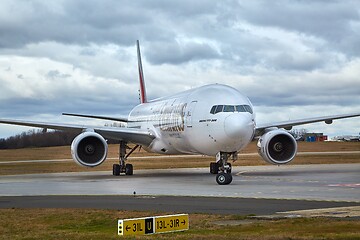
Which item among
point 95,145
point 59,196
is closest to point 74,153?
point 95,145

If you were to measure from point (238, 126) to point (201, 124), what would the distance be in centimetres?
280

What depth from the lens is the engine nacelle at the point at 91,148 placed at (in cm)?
3512

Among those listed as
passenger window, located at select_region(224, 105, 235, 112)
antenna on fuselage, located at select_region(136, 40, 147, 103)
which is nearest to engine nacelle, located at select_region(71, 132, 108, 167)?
passenger window, located at select_region(224, 105, 235, 112)

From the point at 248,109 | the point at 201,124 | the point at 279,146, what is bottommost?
the point at 279,146

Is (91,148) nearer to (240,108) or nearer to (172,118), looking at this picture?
(172,118)

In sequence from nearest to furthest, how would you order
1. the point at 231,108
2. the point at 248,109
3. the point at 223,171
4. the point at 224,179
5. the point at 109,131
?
the point at 224,179 < the point at 223,171 < the point at 231,108 < the point at 248,109 < the point at 109,131

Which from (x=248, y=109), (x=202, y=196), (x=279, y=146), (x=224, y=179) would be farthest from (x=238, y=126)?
(x=202, y=196)

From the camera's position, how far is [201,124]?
31.8m

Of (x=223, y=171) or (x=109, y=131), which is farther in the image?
(x=109, y=131)

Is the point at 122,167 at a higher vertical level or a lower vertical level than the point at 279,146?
lower

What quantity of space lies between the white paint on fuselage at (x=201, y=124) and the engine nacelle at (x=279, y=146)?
347cm

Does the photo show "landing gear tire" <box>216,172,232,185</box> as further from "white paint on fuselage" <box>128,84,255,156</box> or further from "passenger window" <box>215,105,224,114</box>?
"passenger window" <box>215,105,224,114</box>

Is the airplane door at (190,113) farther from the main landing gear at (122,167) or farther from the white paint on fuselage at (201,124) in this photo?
the main landing gear at (122,167)

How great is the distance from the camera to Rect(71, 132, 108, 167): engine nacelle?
35125 mm
